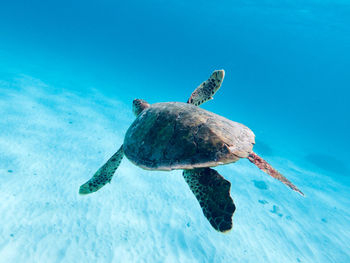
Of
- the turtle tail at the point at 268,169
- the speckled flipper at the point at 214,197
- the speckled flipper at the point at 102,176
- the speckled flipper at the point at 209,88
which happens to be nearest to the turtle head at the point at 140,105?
the speckled flipper at the point at 209,88

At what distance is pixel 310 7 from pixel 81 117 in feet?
138

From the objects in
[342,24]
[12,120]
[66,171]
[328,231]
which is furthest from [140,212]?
[342,24]

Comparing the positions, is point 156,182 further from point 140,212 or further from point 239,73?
point 239,73

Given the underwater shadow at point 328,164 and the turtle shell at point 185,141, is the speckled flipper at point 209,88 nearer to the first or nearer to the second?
the turtle shell at point 185,141

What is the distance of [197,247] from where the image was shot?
23.6 feet

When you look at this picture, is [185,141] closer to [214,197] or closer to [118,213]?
[214,197]

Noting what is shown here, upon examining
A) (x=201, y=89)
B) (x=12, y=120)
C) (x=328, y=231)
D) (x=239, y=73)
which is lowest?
(x=12, y=120)

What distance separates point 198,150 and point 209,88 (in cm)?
211

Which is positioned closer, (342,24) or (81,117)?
(81,117)

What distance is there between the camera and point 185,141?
264 cm

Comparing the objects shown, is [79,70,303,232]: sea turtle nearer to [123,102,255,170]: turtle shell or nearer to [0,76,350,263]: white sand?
[123,102,255,170]: turtle shell

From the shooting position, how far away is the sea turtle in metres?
2.33

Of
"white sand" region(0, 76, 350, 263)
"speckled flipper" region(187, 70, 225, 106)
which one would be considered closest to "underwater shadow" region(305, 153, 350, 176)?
"white sand" region(0, 76, 350, 263)

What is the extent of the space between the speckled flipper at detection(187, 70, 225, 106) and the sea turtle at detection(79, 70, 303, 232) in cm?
112
